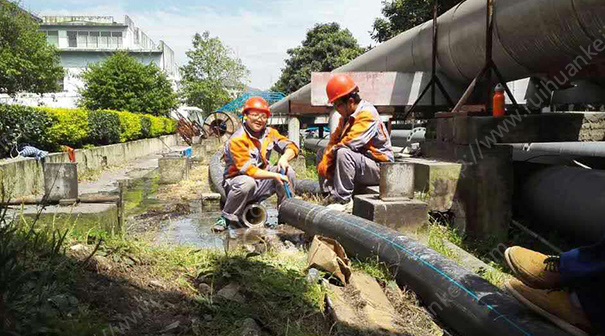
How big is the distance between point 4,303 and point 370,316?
187 centimetres

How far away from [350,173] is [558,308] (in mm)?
3129

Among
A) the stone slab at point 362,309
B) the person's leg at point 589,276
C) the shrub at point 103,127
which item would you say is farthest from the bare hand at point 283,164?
the shrub at point 103,127

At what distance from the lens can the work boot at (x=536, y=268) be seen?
216 centimetres

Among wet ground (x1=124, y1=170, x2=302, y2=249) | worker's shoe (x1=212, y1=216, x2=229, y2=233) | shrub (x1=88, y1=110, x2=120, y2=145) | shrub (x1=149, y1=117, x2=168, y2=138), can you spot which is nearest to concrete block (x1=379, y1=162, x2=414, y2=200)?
wet ground (x1=124, y1=170, x2=302, y2=249)

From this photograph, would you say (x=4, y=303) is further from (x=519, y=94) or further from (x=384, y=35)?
(x=384, y=35)

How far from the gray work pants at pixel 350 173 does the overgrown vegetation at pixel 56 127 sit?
7.03 m

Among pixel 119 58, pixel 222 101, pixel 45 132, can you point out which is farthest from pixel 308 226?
pixel 222 101

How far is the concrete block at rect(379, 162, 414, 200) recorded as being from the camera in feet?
14.2

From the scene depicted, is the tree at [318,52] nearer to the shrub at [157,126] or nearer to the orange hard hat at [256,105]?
the shrub at [157,126]

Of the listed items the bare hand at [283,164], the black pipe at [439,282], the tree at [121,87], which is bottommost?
the black pipe at [439,282]

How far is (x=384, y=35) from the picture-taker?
59.5 ft

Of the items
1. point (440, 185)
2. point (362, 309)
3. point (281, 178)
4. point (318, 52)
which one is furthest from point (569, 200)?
point (318, 52)

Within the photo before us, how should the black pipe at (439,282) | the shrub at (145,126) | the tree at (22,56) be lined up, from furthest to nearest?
the tree at (22,56) < the shrub at (145,126) < the black pipe at (439,282)

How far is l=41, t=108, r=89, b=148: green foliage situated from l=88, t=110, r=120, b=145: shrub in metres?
0.68
